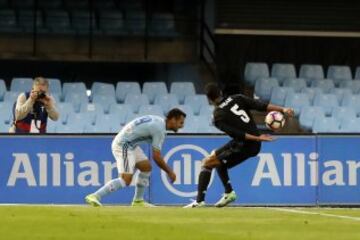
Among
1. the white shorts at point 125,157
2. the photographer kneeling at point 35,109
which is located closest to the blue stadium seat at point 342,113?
the photographer kneeling at point 35,109

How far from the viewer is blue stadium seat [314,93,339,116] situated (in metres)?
26.7

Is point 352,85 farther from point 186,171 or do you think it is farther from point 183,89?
point 186,171

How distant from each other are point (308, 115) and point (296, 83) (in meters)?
2.54

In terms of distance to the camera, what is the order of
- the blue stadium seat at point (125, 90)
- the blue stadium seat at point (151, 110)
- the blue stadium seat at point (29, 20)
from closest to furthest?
the blue stadium seat at point (151, 110), the blue stadium seat at point (125, 90), the blue stadium seat at point (29, 20)

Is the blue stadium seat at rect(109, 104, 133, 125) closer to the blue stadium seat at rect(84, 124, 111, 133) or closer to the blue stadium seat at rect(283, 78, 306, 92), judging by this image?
the blue stadium seat at rect(84, 124, 111, 133)

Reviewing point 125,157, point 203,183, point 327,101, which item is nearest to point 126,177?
point 125,157

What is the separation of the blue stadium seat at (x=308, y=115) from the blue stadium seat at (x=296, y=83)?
2.10 metres

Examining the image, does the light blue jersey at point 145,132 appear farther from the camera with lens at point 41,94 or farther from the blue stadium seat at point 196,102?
the blue stadium seat at point 196,102

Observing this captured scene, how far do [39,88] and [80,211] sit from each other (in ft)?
14.9

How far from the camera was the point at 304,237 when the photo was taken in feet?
35.7

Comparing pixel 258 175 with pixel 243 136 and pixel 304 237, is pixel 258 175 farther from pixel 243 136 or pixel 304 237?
pixel 304 237

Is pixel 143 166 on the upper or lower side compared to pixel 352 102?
lower

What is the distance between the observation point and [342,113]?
85.3 ft

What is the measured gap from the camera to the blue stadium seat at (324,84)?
1118 inches
